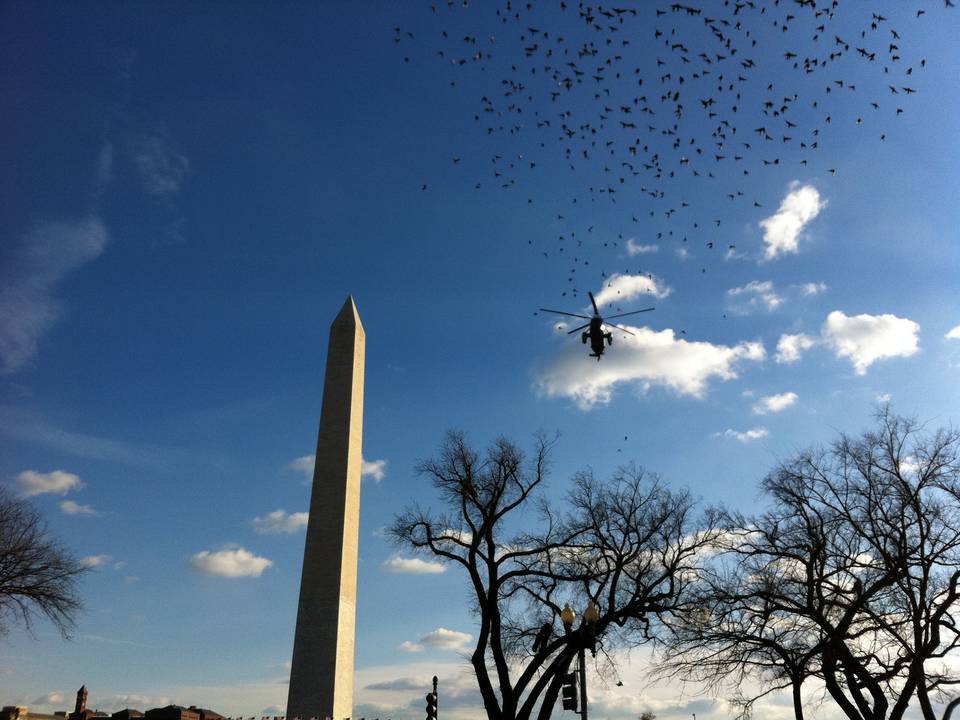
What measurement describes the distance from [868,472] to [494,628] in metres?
15.0

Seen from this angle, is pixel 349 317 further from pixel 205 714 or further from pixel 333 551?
pixel 205 714

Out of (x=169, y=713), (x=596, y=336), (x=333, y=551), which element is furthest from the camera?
(x=169, y=713)

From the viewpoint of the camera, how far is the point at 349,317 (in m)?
36.4

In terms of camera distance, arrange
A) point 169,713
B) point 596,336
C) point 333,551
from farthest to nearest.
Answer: point 169,713
point 333,551
point 596,336

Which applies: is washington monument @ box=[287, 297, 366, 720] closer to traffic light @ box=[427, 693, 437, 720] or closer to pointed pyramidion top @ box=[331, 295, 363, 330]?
pointed pyramidion top @ box=[331, 295, 363, 330]

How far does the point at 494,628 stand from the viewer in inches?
1303

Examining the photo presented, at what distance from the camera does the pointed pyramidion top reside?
1422 inches

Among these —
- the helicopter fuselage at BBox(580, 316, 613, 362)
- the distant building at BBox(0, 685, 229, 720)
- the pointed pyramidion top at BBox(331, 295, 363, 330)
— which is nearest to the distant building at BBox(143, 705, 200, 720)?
the distant building at BBox(0, 685, 229, 720)

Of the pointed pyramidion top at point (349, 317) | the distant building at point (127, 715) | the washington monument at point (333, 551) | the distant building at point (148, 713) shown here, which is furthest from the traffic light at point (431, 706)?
the distant building at point (127, 715)

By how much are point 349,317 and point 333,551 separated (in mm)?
10229

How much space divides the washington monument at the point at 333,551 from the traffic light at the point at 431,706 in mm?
8855

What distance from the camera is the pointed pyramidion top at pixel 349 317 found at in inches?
1422

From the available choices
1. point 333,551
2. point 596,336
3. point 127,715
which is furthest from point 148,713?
point 596,336

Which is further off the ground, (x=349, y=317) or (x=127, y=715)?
(x=349, y=317)
